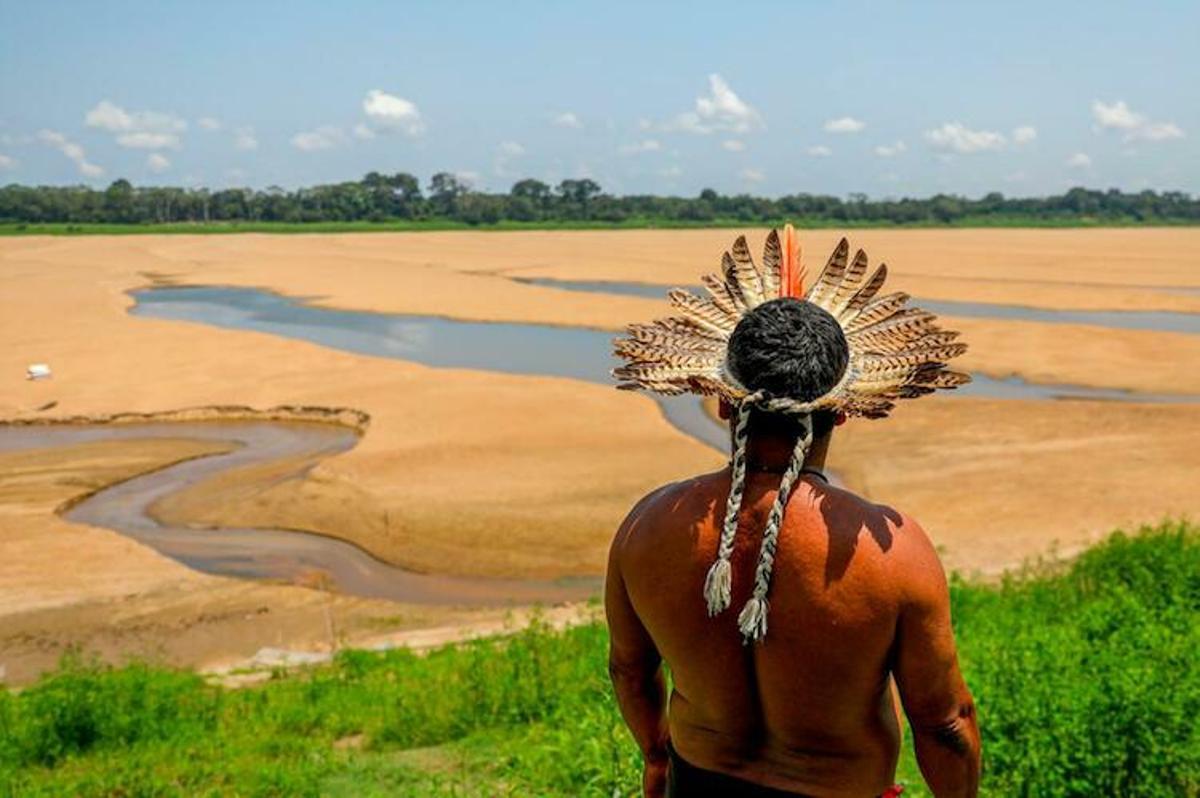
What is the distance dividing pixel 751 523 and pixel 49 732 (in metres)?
5.90

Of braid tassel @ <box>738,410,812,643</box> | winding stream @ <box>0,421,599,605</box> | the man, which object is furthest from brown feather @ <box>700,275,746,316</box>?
winding stream @ <box>0,421,599,605</box>

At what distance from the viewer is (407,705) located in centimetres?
672

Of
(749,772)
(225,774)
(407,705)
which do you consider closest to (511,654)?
(407,705)

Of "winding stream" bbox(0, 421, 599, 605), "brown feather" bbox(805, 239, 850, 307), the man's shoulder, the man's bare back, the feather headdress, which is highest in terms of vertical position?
"brown feather" bbox(805, 239, 850, 307)

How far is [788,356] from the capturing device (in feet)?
6.99

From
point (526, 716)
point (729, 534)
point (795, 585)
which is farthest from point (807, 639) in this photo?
point (526, 716)

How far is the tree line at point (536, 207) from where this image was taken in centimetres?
10050

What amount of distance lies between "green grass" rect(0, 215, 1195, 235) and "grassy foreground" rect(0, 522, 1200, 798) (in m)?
82.7

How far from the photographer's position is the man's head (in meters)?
2.13

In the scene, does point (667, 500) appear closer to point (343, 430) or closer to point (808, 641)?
point (808, 641)

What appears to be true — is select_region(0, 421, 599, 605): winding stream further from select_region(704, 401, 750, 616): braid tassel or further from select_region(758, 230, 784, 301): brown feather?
select_region(704, 401, 750, 616): braid tassel

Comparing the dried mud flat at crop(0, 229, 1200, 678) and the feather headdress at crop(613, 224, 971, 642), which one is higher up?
the feather headdress at crop(613, 224, 971, 642)

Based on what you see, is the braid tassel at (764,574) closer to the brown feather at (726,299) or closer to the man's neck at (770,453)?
the man's neck at (770,453)

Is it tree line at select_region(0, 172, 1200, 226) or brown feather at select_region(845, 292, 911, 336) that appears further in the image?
tree line at select_region(0, 172, 1200, 226)
